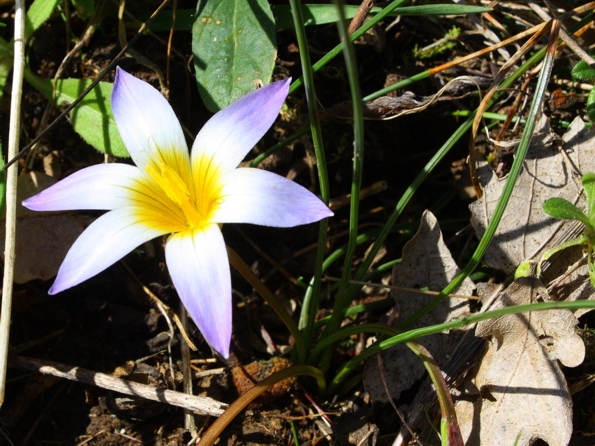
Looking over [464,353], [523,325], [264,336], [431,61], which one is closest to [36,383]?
[264,336]

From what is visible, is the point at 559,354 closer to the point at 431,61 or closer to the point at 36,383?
the point at 431,61

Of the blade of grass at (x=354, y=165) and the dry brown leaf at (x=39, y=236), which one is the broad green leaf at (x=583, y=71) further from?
the dry brown leaf at (x=39, y=236)

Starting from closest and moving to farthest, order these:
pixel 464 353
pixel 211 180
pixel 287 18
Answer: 1. pixel 211 180
2. pixel 464 353
3. pixel 287 18

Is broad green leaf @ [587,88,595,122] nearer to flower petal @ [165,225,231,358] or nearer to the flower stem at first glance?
the flower stem

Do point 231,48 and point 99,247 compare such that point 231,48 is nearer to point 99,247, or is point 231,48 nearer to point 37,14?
point 37,14

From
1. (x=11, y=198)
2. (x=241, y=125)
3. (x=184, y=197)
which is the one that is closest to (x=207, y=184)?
(x=184, y=197)

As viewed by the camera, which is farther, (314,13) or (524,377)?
(314,13)
